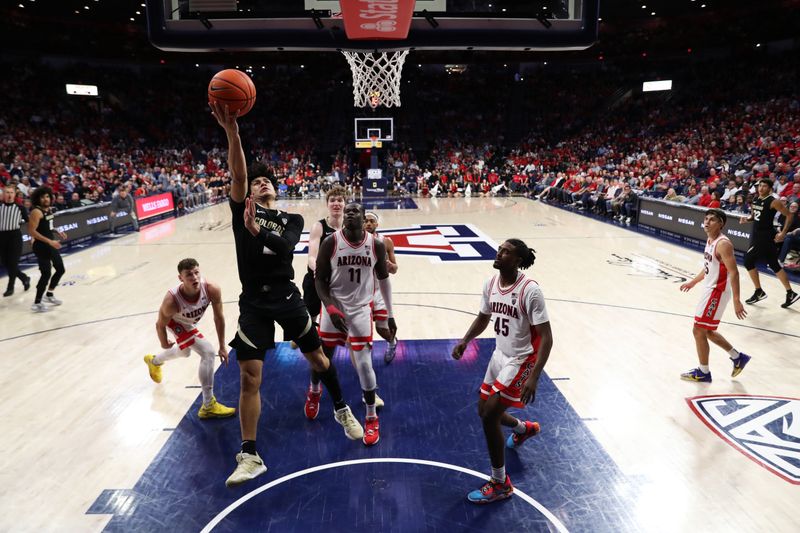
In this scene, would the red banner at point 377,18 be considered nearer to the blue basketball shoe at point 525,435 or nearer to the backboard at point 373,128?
the blue basketball shoe at point 525,435

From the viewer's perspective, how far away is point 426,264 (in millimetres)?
10547

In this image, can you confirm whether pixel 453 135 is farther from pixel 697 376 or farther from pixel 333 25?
pixel 697 376

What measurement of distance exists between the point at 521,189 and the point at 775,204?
18.4m

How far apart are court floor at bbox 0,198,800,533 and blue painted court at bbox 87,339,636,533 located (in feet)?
0.04

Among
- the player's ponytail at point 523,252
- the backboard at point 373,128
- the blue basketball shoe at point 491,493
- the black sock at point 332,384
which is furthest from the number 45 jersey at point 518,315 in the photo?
the backboard at point 373,128

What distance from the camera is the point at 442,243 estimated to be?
12711 mm

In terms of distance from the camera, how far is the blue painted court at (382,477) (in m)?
3.24

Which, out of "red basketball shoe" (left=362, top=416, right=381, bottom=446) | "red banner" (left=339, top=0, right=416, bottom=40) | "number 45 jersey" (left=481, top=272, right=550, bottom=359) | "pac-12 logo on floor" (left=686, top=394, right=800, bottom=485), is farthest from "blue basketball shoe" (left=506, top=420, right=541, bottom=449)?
"red banner" (left=339, top=0, right=416, bottom=40)

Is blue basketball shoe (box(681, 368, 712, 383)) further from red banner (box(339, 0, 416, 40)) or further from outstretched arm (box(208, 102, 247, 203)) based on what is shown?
red banner (box(339, 0, 416, 40))

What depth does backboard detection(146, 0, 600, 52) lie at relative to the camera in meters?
8.61

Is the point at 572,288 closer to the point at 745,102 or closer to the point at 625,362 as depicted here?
the point at 625,362

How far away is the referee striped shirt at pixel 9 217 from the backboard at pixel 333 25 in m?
3.31

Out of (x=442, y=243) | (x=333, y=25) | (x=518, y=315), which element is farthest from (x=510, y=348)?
(x=442, y=243)

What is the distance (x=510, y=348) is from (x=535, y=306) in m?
0.34
